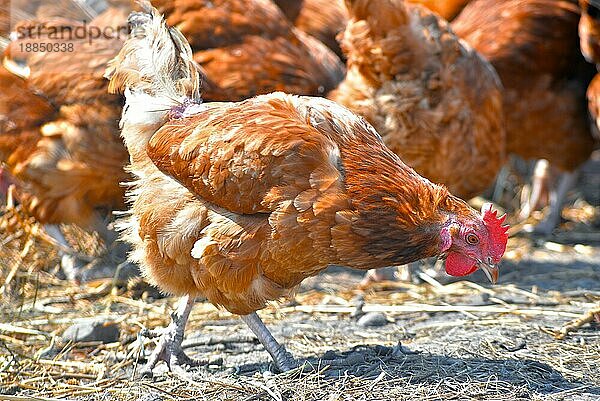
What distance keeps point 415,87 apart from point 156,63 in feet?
5.27

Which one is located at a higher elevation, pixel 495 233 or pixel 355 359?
pixel 495 233

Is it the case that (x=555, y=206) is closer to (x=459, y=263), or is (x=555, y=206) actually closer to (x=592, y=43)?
(x=592, y=43)

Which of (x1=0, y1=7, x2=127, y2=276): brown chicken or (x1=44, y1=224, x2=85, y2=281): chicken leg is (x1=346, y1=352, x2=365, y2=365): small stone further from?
(x1=44, y1=224, x2=85, y2=281): chicken leg

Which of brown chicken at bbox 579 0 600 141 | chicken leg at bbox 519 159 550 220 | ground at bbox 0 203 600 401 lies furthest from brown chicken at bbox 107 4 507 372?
chicken leg at bbox 519 159 550 220

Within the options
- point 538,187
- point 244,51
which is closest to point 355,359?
point 244,51

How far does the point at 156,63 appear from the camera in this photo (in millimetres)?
3857

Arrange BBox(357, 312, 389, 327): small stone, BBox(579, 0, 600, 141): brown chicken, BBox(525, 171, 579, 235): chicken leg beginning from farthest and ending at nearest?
BBox(525, 171, 579, 235): chicken leg
BBox(579, 0, 600, 141): brown chicken
BBox(357, 312, 389, 327): small stone

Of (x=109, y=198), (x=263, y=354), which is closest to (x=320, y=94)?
(x=109, y=198)

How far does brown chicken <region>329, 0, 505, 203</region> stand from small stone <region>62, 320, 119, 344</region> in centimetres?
187

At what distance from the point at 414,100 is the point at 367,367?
5.94ft

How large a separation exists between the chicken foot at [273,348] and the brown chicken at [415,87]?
5.09ft

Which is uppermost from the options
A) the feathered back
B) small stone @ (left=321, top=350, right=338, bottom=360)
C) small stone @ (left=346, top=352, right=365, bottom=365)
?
the feathered back

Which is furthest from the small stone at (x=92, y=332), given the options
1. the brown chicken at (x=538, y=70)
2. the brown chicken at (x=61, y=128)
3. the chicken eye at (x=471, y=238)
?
the brown chicken at (x=538, y=70)

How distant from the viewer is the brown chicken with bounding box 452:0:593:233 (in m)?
5.82
